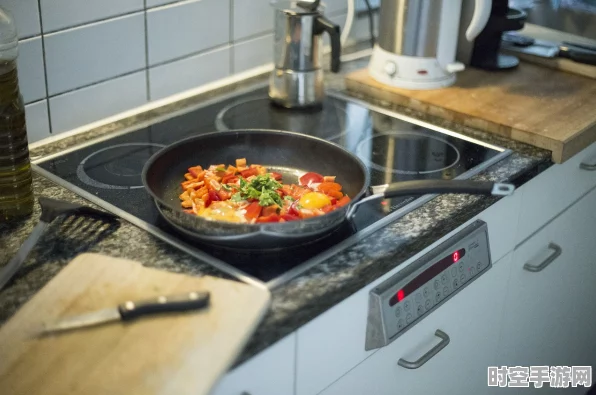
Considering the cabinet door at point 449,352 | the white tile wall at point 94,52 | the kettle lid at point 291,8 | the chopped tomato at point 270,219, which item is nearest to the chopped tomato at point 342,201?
the chopped tomato at point 270,219

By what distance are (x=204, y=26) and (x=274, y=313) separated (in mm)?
815

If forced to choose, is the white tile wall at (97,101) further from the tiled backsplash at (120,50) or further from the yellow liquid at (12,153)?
the yellow liquid at (12,153)

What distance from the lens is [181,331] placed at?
89cm

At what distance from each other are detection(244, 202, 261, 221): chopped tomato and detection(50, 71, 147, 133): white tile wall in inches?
18.3

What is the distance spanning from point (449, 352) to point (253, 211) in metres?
0.47

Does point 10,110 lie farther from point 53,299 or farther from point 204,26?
point 204,26

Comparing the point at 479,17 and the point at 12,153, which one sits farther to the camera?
the point at 479,17

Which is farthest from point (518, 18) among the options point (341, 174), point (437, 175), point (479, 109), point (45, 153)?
Result: point (45, 153)

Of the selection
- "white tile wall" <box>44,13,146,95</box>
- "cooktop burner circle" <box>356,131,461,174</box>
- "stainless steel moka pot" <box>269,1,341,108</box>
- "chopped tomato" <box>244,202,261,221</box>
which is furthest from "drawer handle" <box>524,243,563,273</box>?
"white tile wall" <box>44,13,146,95</box>

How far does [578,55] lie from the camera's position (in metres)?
1.77

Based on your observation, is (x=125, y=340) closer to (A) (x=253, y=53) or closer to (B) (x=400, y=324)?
(B) (x=400, y=324)

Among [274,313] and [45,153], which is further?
[45,153]

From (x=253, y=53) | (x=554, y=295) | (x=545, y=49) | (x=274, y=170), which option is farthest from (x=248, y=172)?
(x=545, y=49)

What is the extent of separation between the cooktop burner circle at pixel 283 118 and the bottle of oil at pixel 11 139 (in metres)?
0.44
